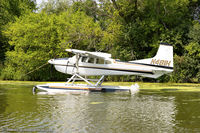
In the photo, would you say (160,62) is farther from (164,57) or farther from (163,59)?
(164,57)

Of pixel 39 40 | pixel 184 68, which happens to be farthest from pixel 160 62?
pixel 39 40

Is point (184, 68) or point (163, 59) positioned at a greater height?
point (163, 59)

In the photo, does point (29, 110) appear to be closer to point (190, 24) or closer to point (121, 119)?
point (121, 119)

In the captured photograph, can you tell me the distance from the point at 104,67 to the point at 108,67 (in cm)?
23

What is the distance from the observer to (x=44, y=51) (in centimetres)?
2711

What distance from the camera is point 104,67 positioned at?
1595cm

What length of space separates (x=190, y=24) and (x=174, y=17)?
1.50 meters

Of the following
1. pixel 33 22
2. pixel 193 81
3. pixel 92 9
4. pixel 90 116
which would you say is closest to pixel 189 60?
pixel 193 81

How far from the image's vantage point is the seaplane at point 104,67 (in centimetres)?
1562

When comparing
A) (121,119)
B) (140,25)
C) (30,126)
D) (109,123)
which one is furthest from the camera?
(140,25)

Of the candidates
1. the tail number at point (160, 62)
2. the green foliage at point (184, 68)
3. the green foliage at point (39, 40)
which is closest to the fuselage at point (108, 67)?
the tail number at point (160, 62)

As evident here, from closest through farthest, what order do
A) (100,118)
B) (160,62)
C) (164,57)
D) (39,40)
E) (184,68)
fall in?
(100,118)
(160,62)
(164,57)
(184,68)
(39,40)

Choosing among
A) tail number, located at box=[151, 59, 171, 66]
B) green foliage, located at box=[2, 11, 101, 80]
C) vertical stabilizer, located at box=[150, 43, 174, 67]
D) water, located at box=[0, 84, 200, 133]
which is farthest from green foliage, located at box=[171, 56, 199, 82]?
water, located at box=[0, 84, 200, 133]

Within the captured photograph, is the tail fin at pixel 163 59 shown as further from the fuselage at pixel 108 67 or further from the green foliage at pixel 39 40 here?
the green foliage at pixel 39 40
